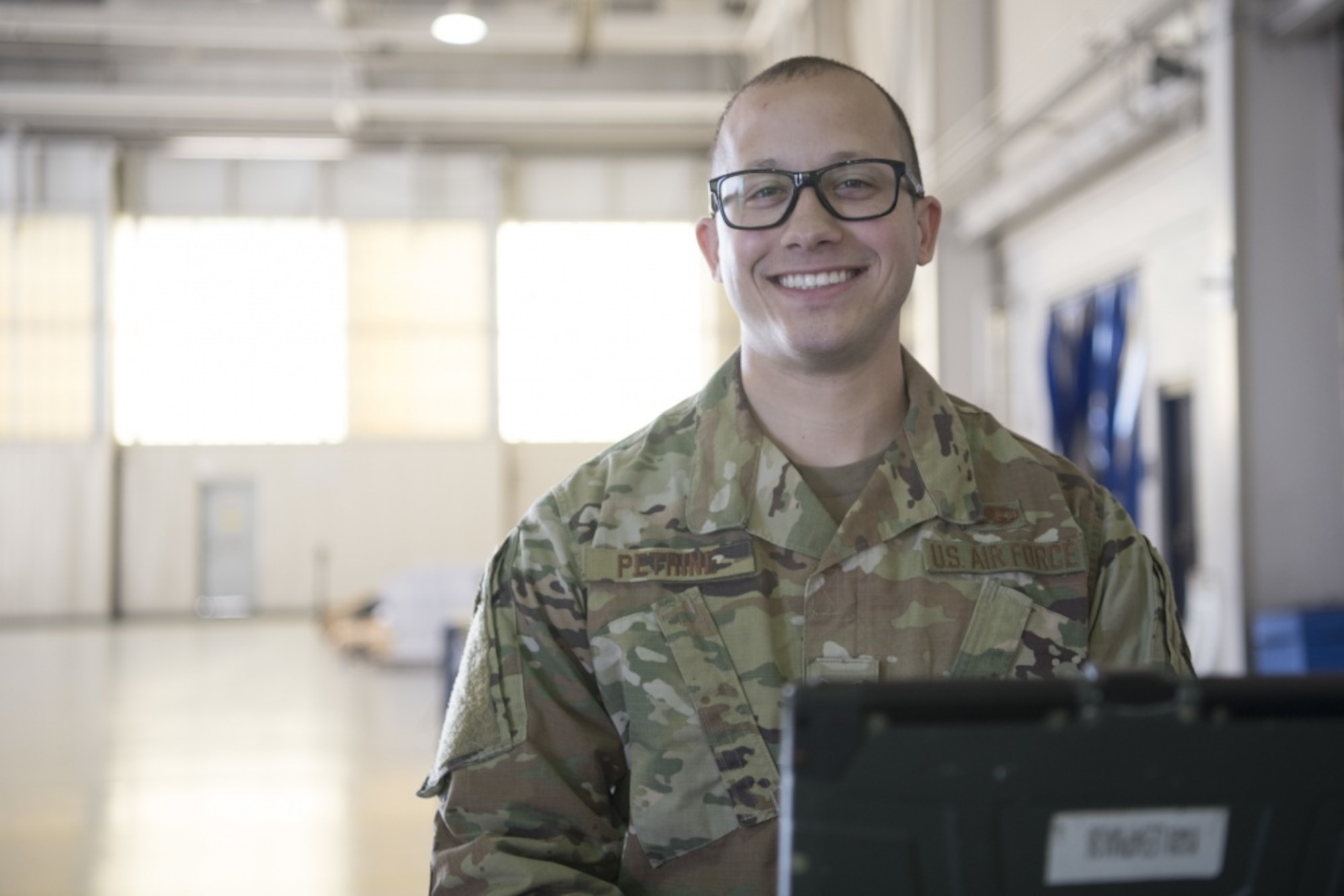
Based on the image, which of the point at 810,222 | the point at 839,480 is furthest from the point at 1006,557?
the point at 810,222

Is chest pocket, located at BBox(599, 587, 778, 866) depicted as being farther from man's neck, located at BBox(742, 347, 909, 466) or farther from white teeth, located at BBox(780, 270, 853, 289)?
white teeth, located at BBox(780, 270, 853, 289)

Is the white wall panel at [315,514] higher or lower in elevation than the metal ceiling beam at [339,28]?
lower

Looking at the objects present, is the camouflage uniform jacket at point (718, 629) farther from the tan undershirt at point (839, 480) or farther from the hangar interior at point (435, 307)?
the hangar interior at point (435, 307)

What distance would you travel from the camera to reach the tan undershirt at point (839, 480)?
1.83 m

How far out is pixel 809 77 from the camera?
1.74m

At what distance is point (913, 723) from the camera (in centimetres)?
88

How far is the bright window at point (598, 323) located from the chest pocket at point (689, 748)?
59.6 feet

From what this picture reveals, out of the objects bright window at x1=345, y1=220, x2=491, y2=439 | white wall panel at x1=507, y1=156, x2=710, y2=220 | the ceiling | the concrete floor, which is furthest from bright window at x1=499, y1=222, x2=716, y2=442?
the concrete floor

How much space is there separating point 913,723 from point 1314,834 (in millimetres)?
295

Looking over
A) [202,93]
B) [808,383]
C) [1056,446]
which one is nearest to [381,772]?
[1056,446]

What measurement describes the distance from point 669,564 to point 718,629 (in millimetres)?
106

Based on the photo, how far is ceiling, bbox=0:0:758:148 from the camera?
16234mm

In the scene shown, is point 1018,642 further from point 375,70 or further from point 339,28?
point 375,70

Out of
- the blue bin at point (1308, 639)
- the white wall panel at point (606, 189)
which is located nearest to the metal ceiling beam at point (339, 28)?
the white wall panel at point (606, 189)
